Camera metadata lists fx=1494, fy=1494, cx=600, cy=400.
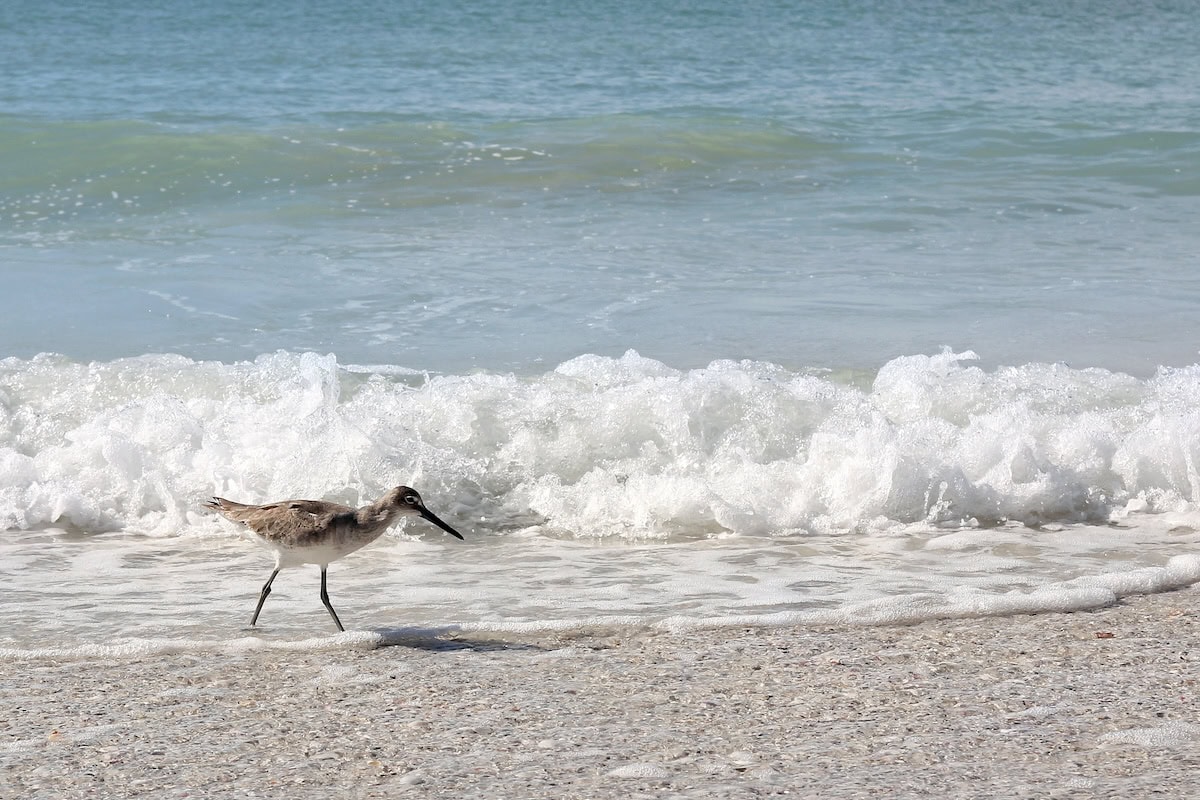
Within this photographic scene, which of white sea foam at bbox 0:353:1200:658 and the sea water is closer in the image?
white sea foam at bbox 0:353:1200:658

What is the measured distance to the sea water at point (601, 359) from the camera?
19.3 feet

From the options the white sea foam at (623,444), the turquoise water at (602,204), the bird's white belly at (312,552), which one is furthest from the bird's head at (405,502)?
the turquoise water at (602,204)

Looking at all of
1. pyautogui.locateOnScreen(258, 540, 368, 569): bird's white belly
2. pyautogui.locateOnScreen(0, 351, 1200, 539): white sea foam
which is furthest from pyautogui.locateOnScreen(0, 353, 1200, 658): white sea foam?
pyautogui.locateOnScreen(258, 540, 368, 569): bird's white belly

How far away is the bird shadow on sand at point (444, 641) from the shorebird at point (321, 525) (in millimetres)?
209

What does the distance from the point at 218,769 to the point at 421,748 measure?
510 millimetres

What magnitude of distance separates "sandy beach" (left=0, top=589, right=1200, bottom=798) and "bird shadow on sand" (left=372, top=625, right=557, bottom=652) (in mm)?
13

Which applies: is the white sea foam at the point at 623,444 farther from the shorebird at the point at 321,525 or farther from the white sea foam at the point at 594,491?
the shorebird at the point at 321,525

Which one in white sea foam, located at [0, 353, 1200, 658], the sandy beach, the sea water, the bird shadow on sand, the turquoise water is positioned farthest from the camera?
the turquoise water

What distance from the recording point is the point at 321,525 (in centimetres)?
494

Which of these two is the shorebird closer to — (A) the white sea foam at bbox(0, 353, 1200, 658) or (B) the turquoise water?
(A) the white sea foam at bbox(0, 353, 1200, 658)

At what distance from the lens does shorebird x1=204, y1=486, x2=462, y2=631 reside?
16.3ft

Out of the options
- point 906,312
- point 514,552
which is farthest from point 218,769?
point 906,312

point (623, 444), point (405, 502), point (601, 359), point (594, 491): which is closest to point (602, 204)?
point (601, 359)

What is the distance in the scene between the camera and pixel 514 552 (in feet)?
20.5
